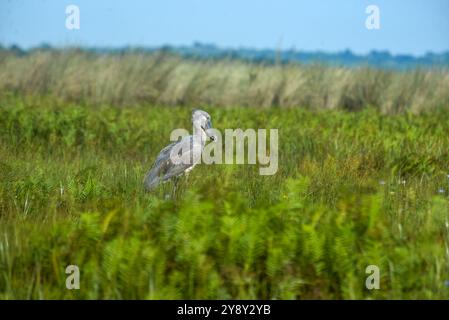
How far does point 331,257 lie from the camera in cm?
476

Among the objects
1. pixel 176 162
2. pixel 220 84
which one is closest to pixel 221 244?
pixel 176 162

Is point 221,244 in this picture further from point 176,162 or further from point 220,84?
point 220,84

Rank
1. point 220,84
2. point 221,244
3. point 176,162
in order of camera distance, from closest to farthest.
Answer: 1. point 221,244
2. point 176,162
3. point 220,84

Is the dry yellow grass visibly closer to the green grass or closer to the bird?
the bird

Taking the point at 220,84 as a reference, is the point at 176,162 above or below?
Result: below

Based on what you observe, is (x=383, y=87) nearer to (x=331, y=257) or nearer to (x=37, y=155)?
(x=37, y=155)

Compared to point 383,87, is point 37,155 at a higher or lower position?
lower

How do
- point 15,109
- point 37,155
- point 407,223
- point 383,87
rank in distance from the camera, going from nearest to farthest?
point 407,223
point 37,155
point 15,109
point 383,87

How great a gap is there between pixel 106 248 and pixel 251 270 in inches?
31.4

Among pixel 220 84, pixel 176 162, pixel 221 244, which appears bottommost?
pixel 221 244

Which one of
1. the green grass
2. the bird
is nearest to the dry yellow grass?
the bird

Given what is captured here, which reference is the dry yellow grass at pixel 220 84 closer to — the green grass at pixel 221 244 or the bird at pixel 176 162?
the bird at pixel 176 162

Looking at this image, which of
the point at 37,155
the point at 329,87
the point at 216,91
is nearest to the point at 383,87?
the point at 329,87

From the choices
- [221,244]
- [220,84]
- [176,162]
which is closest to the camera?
[221,244]
